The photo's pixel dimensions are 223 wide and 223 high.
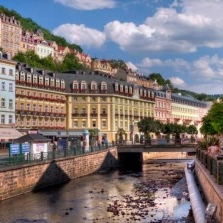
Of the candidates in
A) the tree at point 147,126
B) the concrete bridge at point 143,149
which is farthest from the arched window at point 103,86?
the concrete bridge at point 143,149

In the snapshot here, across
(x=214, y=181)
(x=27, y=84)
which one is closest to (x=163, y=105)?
(x=27, y=84)

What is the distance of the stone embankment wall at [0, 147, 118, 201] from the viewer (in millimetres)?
38184

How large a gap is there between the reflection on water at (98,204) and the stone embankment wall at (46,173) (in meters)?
0.96

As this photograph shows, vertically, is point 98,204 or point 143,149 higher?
point 143,149

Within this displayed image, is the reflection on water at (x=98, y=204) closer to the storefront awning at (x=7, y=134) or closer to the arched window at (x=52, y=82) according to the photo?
the storefront awning at (x=7, y=134)

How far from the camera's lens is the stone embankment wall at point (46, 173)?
38.2 meters

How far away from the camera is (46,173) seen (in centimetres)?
4719

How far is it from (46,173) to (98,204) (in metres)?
11.7

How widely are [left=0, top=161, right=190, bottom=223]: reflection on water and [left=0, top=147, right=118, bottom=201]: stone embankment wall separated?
3.16ft

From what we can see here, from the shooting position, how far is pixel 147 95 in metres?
142

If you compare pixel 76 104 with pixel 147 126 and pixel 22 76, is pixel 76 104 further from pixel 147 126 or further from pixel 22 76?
pixel 22 76

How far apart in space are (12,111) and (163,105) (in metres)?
80.5

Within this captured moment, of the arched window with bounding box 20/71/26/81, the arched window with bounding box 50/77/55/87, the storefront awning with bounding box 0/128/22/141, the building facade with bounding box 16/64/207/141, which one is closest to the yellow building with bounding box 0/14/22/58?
the building facade with bounding box 16/64/207/141

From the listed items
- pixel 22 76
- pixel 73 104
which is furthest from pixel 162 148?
pixel 73 104
